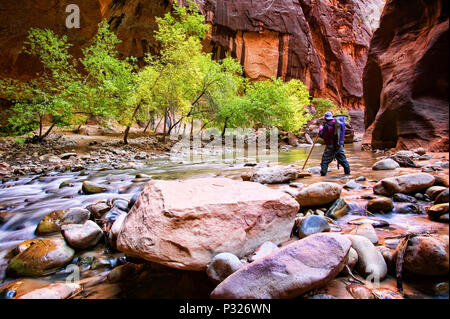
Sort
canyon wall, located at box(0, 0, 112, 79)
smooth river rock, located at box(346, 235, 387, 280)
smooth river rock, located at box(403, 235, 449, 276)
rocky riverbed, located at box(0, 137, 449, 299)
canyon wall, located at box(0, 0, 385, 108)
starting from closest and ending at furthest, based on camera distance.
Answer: smooth river rock, located at box(403, 235, 449, 276) < rocky riverbed, located at box(0, 137, 449, 299) < smooth river rock, located at box(346, 235, 387, 280) < canyon wall, located at box(0, 0, 112, 79) < canyon wall, located at box(0, 0, 385, 108)

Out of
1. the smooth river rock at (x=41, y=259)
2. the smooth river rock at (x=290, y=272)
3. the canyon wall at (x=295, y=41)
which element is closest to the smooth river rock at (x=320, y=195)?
the smooth river rock at (x=290, y=272)

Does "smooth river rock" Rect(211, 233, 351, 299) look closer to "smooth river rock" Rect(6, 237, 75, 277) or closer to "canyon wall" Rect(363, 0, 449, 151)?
"smooth river rock" Rect(6, 237, 75, 277)

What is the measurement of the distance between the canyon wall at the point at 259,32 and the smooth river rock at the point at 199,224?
14.6m

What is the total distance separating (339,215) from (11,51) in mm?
18067

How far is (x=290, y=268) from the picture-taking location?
1384mm

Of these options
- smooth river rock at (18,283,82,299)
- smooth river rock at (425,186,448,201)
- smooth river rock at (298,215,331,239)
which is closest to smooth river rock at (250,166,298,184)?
smooth river rock at (425,186,448,201)

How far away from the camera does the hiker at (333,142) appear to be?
4934mm

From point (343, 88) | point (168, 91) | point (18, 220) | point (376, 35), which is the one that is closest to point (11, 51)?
point (168, 91)

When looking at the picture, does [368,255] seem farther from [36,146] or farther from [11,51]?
[11,51]

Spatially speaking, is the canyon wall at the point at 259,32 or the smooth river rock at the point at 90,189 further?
the canyon wall at the point at 259,32

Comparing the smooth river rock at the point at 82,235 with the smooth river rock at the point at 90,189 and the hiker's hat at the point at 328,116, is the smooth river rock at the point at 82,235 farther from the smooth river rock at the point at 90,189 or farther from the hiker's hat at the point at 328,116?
the hiker's hat at the point at 328,116

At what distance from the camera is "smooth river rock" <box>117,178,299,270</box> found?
5.69ft

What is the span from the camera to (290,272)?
4.48ft

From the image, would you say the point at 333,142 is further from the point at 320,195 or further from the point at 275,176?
the point at 320,195
